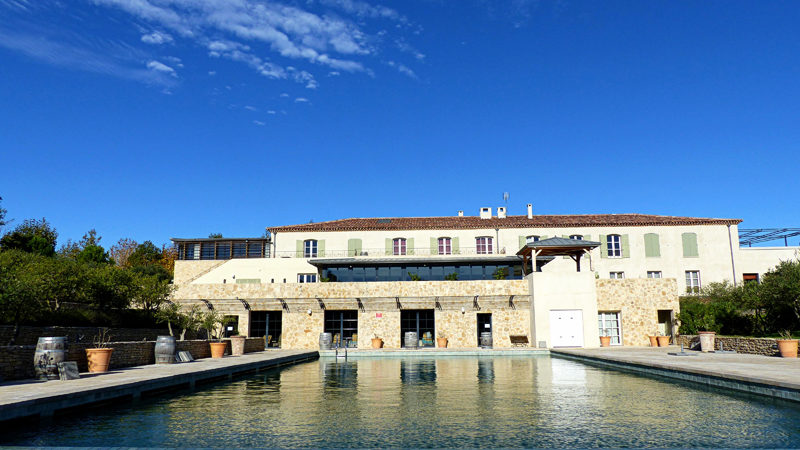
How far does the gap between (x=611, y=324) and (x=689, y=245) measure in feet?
42.3

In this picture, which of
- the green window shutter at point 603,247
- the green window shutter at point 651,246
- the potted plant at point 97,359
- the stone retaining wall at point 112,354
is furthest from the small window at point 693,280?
the potted plant at point 97,359

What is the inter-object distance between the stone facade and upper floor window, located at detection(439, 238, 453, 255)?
470 inches

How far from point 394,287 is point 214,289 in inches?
335

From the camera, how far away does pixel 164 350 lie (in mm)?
15242

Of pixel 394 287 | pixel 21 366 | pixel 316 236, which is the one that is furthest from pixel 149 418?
pixel 316 236

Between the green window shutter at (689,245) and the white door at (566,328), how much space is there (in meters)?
14.2

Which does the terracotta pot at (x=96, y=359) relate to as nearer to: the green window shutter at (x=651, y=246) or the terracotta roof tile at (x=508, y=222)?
the terracotta roof tile at (x=508, y=222)

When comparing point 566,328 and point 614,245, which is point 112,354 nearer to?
point 566,328

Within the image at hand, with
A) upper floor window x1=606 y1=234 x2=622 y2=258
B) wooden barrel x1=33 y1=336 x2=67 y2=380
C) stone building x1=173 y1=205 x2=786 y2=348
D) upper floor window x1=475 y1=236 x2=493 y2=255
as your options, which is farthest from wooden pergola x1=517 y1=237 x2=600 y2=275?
wooden barrel x1=33 y1=336 x2=67 y2=380

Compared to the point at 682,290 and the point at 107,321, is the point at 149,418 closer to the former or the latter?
the point at 107,321

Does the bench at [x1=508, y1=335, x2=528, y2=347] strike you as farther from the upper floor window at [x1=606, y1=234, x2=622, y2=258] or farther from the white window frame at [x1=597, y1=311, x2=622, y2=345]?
the upper floor window at [x1=606, y1=234, x2=622, y2=258]

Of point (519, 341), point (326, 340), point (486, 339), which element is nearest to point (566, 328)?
point (519, 341)

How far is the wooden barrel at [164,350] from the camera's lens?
1522 centimetres

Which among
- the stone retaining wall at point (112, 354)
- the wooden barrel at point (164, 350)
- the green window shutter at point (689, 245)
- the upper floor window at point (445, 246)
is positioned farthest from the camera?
the upper floor window at point (445, 246)
